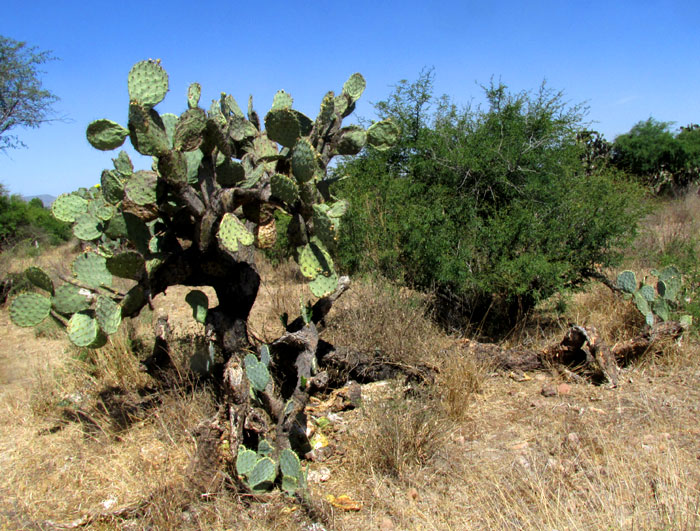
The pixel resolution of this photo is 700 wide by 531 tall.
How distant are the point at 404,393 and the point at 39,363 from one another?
395 cm

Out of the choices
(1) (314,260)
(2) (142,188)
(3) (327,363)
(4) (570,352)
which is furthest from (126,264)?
(4) (570,352)

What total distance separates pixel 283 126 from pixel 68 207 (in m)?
1.74

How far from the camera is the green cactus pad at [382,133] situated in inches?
174

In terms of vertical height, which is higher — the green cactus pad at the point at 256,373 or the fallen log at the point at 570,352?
the green cactus pad at the point at 256,373

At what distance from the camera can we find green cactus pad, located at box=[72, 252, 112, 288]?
3.73m

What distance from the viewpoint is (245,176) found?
383 cm

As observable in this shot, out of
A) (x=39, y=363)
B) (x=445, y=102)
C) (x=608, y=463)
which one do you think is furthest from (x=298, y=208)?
(x=445, y=102)

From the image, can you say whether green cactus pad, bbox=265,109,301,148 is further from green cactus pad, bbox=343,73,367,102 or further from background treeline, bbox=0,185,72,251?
background treeline, bbox=0,185,72,251

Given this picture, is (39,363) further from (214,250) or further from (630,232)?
(630,232)

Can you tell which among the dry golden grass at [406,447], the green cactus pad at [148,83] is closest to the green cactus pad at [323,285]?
the dry golden grass at [406,447]

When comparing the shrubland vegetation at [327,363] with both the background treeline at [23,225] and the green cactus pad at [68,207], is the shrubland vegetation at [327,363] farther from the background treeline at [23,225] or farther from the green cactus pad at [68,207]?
the background treeline at [23,225]

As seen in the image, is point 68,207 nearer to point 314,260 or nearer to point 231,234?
point 231,234

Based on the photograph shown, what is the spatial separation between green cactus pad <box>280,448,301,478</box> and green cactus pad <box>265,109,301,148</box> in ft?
6.49

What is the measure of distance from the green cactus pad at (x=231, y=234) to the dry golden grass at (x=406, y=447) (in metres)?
1.35
